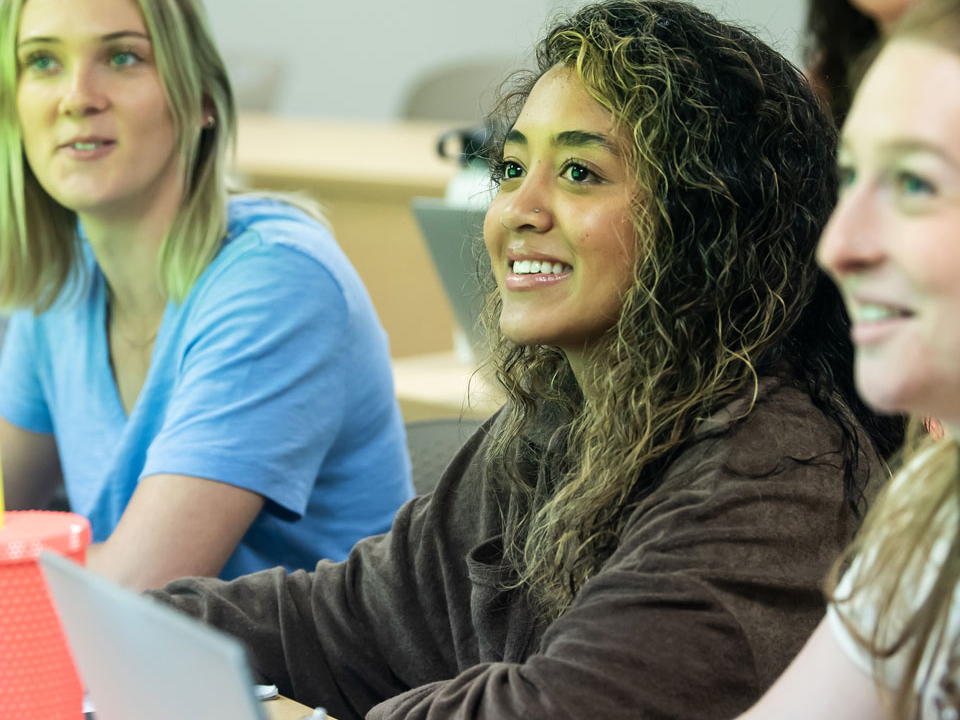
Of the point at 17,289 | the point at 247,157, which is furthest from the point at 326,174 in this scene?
the point at 17,289

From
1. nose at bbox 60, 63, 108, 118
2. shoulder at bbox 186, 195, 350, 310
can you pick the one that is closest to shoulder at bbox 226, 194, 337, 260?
shoulder at bbox 186, 195, 350, 310

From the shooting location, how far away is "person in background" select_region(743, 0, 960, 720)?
2.12 ft

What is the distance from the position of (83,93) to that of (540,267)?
794mm

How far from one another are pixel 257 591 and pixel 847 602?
0.64m

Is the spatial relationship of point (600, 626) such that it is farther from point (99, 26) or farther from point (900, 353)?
point (99, 26)

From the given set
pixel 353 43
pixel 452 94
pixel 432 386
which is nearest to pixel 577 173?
pixel 432 386

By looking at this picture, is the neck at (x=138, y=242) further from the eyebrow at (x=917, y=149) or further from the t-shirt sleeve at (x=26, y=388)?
the eyebrow at (x=917, y=149)

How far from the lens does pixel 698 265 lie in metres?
1.03

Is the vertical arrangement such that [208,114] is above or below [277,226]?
above

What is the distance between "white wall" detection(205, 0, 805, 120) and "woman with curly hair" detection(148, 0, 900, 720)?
15.4ft

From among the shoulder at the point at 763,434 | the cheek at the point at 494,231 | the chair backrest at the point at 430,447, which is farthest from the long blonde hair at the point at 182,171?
the shoulder at the point at 763,434

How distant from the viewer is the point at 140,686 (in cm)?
69

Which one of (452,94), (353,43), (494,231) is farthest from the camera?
(353,43)

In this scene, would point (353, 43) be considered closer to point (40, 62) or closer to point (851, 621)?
point (40, 62)
